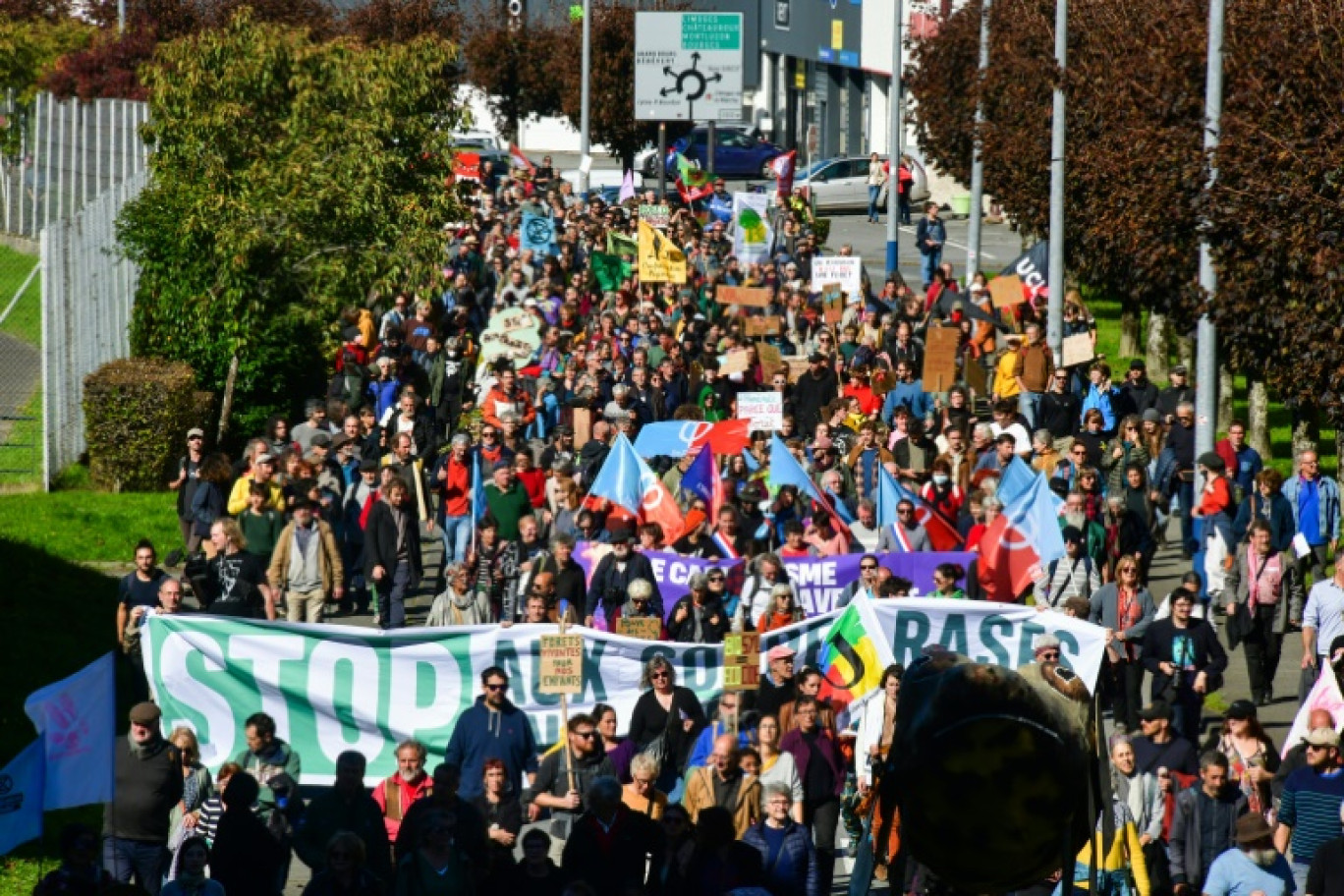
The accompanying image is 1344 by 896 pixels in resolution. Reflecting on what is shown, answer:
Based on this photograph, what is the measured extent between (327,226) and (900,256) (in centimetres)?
2138

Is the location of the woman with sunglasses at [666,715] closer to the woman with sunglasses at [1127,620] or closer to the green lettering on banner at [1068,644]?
the green lettering on banner at [1068,644]

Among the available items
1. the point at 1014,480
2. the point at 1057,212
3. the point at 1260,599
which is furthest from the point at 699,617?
the point at 1057,212

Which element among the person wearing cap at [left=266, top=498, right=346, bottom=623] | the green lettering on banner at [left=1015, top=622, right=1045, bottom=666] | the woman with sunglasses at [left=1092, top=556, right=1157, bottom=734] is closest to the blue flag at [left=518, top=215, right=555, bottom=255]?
the person wearing cap at [left=266, top=498, right=346, bottom=623]

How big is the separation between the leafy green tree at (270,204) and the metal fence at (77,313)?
16.5 inches

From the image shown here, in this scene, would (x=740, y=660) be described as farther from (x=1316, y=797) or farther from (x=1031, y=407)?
(x=1031, y=407)

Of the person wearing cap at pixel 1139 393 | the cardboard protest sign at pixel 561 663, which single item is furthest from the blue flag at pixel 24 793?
the person wearing cap at pixel 1139 393

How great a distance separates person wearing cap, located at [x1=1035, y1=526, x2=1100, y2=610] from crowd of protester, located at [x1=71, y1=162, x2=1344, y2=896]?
0.03m

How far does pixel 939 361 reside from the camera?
2372cm

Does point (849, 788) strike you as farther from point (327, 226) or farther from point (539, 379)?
point (327, 226)

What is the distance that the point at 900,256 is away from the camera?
45594 mm

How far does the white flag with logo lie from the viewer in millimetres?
10055

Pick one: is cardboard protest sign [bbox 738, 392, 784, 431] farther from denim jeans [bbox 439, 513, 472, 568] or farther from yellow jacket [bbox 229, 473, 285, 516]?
yellow jacket [bbox 229, 473, 285, 516]

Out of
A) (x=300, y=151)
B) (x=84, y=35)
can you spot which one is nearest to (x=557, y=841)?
(x=300, y=151)

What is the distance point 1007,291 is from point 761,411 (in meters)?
7.78
